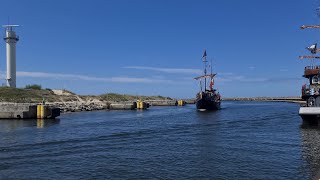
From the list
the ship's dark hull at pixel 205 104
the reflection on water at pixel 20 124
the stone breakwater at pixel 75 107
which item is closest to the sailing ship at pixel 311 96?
the reflection on water at pixel 20 124

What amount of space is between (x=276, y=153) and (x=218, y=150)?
557 centimetres

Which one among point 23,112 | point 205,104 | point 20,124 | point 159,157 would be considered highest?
point 205,104

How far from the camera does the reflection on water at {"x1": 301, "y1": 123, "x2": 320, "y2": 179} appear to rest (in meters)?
28.5

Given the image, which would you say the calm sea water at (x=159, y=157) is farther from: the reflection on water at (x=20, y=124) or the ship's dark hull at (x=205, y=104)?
the ship's dark hull at (x=205, y=104)

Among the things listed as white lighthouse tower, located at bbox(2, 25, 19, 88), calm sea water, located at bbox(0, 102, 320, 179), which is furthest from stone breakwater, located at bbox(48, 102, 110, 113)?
calm sea water, located at bbox(0, 102, 320, 179)

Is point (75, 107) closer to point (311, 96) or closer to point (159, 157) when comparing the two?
point (311, 96)

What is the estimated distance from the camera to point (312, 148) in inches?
1471

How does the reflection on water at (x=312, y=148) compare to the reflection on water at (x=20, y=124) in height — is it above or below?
below

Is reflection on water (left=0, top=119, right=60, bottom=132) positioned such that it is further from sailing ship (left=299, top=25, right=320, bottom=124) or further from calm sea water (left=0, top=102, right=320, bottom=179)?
sailing ship (left=299, top=25, right=320, bottom=124)

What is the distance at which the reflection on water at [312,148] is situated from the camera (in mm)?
28494

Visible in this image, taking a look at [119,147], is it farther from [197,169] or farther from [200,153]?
[197,169]

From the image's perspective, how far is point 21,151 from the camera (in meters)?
35.5

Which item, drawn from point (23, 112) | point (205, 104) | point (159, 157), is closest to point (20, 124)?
point (23, 112)

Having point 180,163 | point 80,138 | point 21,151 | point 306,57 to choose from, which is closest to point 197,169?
point 180,163
